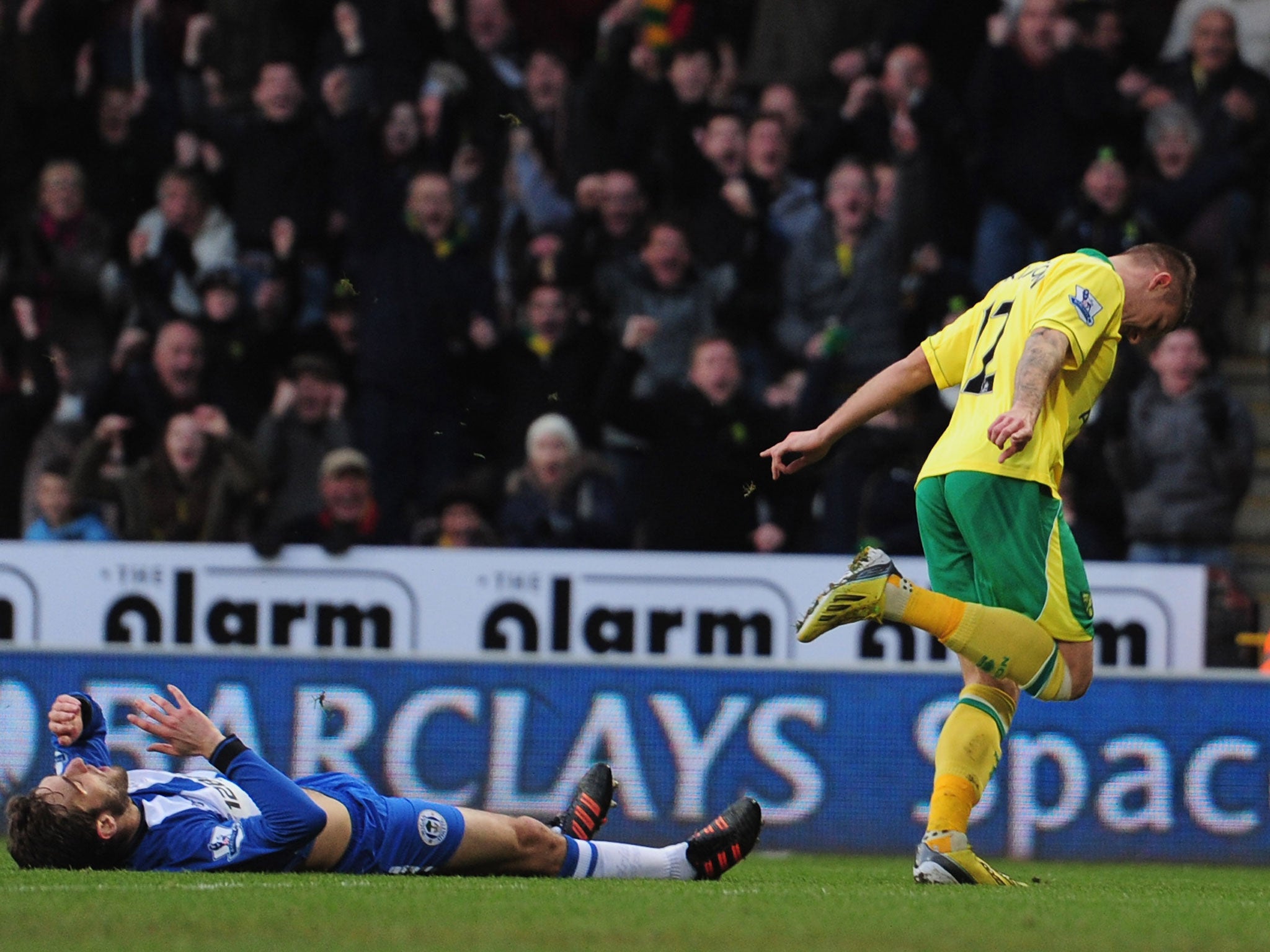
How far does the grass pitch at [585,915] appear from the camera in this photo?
172 inches

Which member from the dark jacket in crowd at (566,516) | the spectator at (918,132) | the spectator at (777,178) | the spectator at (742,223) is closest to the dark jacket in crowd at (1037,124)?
the spectator at (918,132)

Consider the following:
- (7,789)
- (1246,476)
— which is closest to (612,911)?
(7,789)

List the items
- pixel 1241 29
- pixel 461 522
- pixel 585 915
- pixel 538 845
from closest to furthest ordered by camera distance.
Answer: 1. pixel 585 915
2. pixel 538 845
3. pixel 461 522
4. pixel 1241 29

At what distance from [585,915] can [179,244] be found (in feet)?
24.2

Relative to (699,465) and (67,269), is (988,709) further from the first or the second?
(67,269)

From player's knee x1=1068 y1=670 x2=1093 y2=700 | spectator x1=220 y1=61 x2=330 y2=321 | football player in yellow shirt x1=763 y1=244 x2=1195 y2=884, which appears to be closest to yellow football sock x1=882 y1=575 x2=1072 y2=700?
football player in yellow shirt x1=763 y1=244 x2=1195 y2=884

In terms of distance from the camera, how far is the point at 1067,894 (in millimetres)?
5613

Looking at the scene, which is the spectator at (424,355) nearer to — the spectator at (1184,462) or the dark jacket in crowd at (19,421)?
the dark jacket in crowd at (19,421)

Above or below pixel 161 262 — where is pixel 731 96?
above

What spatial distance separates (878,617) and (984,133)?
6057 mm

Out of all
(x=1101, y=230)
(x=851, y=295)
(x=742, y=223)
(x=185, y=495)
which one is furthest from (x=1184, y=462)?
(x=185, y=495)

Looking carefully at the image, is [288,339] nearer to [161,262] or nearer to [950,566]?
[161,262]

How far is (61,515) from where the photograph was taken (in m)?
10.0

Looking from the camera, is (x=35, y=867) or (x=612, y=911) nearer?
(x=612, y=911)
